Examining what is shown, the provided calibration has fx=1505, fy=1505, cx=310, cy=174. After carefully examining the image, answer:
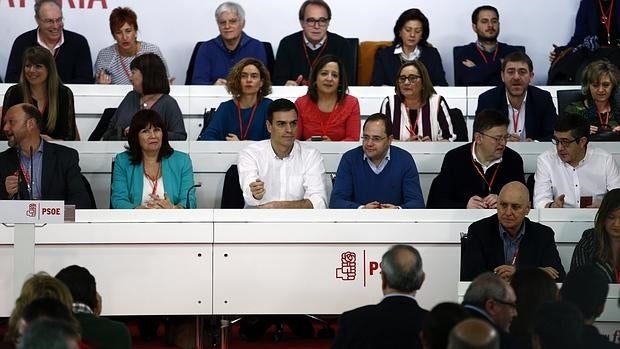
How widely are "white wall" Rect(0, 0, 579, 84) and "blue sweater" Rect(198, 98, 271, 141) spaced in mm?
2614

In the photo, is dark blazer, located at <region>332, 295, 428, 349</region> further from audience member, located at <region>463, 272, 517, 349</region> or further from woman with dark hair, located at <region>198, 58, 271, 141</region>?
woman with dark hair, located at <region>198, 58, 271, 141</region>

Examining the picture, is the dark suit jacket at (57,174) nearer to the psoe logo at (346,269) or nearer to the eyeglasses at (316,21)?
the psoe logo at (346,269)

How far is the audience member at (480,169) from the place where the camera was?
31.4ft

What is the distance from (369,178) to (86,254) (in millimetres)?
1998

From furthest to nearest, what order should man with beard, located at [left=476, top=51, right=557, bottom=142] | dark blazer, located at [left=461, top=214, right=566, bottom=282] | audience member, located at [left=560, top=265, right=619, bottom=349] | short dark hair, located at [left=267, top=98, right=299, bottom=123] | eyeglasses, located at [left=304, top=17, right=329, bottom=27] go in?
Answer: 1. eyeglasses, located at [left=304, top=17, right=329, bottom=27]
2. man with beard, located at [left=476, top=51, right=557, bottom=142]
3. short dark hair, located at [left=267, top=98, right=299, bottom=123]
4. dark blazer, located at [left=461, top=214, right=566, bottom=282]
5. audience member, located at [left=560, top=265, right=619, bottom=349]

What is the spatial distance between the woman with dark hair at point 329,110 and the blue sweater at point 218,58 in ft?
5.20

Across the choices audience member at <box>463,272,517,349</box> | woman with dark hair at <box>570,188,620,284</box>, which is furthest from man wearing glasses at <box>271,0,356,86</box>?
audience member at <box>463,272,517,349</box>

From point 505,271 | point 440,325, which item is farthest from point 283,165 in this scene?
point 440,325

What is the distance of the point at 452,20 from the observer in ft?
43.4

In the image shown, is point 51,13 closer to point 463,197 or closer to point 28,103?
point 28,103

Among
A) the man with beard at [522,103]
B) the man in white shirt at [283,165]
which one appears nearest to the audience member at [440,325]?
the man in white shirt at [283,165]

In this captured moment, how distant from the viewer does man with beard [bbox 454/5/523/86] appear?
12320 mm

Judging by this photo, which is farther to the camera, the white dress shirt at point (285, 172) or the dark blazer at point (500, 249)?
the white dress shirt at point (285, 172)

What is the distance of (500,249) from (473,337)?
3800 mm
